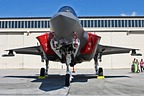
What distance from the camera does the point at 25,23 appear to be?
39.2 m

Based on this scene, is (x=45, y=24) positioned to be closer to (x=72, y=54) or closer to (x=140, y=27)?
(x=140, y=27)

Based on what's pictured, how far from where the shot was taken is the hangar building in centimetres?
3675

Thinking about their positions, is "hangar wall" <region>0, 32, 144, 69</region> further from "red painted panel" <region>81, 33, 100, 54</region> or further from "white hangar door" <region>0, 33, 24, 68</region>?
"red painted panel" <region>81, 33, 100, 54</region>

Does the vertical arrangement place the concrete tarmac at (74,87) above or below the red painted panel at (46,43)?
below

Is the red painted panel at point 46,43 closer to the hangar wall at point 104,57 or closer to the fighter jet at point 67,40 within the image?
the fighter jet at point 67,40

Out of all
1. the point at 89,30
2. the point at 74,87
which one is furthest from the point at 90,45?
the point at 89,30

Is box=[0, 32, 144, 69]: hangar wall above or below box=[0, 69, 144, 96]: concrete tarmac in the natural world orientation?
above

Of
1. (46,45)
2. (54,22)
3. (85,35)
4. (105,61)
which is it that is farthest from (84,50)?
(105,61)

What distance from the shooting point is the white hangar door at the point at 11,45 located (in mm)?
37094

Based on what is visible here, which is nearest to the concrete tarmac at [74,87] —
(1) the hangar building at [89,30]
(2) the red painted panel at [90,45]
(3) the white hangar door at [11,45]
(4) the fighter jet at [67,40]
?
(4) the fighter jet at [67,40]

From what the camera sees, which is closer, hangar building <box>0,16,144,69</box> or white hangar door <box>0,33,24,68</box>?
hangar building <box>0,16,144,69</box>

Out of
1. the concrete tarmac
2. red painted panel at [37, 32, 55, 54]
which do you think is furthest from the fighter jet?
the concrete tarmac

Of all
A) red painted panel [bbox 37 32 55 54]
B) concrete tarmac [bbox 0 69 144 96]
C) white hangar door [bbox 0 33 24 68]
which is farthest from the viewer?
white hangar door [bbox 0 33 24 68]

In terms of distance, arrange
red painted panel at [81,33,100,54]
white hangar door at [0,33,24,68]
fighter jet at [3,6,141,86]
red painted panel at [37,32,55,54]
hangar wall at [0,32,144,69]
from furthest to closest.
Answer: white hangar door at [0,33,24,68] < hangar wall at [0,32,144,69] < red painted panel at [81,33,100,54] < red painted panel at [37,32,55,54] < fighter jet at [3,6,141,86]
